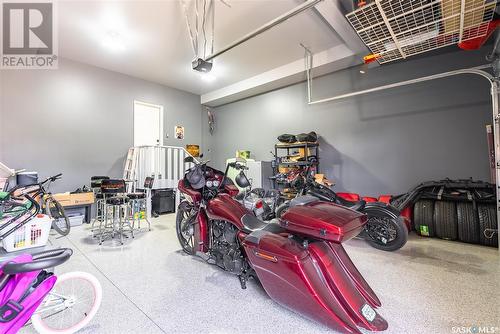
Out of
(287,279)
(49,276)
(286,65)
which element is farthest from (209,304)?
(286,65)

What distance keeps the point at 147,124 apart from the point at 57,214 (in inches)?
126

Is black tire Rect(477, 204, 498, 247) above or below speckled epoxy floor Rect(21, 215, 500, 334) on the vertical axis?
above

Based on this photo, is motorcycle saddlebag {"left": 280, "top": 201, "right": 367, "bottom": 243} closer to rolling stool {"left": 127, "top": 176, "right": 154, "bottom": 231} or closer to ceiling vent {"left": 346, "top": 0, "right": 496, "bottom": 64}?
ceiling vent {"left": 346, "top": 0, "right": 496, "bottom": 64}

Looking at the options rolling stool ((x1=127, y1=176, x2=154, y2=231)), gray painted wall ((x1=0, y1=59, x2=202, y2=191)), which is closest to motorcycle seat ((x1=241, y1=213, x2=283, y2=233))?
rolling stool ((x1=127, y1=176, x2=154, y2=231))

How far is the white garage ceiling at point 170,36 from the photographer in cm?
339

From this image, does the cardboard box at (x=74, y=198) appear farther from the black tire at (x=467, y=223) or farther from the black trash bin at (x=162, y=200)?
the black tire at (x=467, y=223)

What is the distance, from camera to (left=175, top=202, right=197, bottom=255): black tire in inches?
110

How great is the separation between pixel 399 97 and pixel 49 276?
17.7ft

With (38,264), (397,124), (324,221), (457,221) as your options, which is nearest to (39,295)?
(38,264)

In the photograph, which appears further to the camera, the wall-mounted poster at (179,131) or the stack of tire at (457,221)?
the wall-mounted poster at (179,131)

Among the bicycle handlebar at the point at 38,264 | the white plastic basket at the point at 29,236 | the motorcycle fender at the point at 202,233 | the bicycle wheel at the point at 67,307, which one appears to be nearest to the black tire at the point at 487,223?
the motorcycle fender at the point at 202,233

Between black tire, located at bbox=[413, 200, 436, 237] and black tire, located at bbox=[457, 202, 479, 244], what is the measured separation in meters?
0.30

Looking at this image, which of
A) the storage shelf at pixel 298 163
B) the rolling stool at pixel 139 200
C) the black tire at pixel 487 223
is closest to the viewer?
the black tire at pixel 487 223

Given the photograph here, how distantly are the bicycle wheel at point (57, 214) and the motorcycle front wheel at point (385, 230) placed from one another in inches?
185
